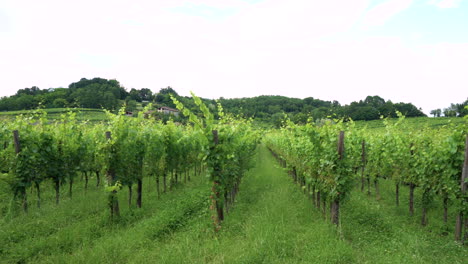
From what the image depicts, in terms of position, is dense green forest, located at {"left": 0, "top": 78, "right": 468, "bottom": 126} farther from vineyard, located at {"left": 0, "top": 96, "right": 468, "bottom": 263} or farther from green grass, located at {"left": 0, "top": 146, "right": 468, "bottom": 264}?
green grass, located at {"left": 0, "top": 146, "right": 468, "bottom": 264}

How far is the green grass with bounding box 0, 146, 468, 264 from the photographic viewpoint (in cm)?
467

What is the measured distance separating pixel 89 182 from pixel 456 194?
13.6 metres

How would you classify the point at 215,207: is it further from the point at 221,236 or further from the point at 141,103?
the point at 141,103

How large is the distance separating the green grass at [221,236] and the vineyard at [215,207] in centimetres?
3

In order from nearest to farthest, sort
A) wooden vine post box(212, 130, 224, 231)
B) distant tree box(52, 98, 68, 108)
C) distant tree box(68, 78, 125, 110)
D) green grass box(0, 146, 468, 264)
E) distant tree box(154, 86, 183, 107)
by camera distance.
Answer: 1. green grass box(0, 146, 468, 264)
2. wooden vine post box(212, 130, 224, 231)
3. distant tree box(154, 86, 183, 107)
4. distant tree box(52, 98, 68, 108)
5. distant tree box(68, 78, 125, 110)

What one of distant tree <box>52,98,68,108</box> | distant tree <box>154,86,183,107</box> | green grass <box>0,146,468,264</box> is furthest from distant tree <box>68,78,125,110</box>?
green grass <box>0,146,468,264</box>

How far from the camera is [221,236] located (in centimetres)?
566

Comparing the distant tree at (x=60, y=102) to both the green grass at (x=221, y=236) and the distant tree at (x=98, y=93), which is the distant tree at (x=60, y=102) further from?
the green grass at (x=221, y=236)

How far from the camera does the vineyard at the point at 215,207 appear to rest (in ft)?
16.0

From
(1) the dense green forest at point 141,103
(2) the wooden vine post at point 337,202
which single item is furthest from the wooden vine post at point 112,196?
(1) the dense green forest at point 141,103

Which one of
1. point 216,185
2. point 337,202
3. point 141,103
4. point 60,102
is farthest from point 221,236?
point 141,103

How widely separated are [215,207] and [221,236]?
730 millimetres

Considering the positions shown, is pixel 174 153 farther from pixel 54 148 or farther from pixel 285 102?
pixel 285 102

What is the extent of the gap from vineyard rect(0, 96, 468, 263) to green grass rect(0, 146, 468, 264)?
27 mm
